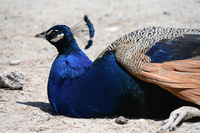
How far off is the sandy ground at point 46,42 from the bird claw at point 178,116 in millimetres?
61

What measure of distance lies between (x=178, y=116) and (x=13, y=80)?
5.67ft

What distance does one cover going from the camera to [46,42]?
497 cm

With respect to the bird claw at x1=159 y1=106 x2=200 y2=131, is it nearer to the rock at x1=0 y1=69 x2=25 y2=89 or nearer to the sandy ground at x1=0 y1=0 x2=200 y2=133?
the sandy ground at x1=0 y1=0 x2=200 y2=133

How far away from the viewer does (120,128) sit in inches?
98.4

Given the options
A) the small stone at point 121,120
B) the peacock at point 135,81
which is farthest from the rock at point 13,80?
the small stone at point 121,120

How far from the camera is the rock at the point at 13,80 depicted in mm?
3287

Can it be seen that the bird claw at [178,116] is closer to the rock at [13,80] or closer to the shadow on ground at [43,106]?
the shadow on ground at [43,106]

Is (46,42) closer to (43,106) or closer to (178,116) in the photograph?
(43,106)

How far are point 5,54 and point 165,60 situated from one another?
2.61m

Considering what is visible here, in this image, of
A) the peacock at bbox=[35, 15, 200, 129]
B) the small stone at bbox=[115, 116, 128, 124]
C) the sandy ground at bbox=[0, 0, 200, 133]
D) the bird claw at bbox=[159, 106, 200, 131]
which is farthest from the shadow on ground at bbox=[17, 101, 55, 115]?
the bird claw at bbox=[159, 106, 200, 131]

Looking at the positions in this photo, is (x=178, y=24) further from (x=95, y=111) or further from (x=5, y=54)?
(x=95, y=111)

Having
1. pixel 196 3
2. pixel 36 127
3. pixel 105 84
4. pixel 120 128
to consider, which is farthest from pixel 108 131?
pixel 196 3

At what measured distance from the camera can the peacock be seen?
249cm

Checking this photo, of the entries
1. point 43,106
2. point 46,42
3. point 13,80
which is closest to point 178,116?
point 43,106
